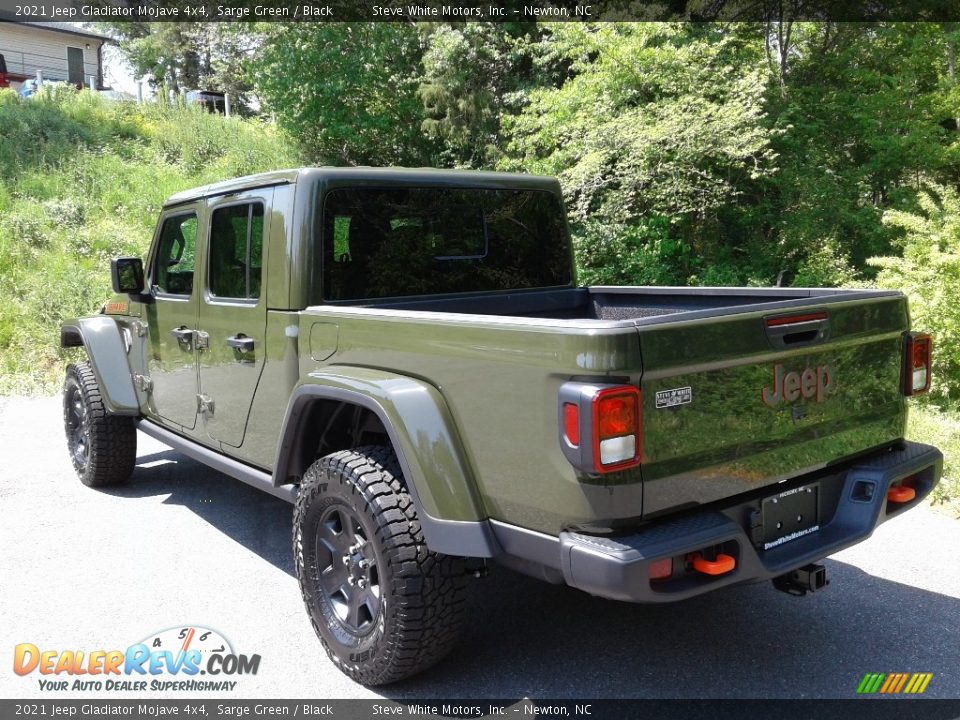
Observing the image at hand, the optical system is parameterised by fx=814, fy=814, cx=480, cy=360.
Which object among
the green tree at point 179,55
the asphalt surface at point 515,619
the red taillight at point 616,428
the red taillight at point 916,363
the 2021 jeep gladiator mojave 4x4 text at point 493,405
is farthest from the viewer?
the green tree at point 179,55

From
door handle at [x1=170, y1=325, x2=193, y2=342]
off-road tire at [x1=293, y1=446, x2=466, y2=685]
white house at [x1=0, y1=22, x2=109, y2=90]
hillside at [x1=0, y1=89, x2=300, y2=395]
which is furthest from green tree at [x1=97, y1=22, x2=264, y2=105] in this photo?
off-road tire at [x1=293, y1=446, x2=466, y2=685]

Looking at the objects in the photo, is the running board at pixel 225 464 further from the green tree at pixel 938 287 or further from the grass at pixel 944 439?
the green tree at pixel 938 287

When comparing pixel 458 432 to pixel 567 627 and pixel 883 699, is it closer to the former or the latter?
pixel 567 627

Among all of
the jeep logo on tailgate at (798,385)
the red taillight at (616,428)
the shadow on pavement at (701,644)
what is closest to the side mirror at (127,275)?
the shadow on pavement at (701,644)

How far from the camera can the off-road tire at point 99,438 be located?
17.3ft

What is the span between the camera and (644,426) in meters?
2.36

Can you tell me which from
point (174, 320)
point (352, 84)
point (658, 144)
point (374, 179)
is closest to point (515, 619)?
point (374, 179)

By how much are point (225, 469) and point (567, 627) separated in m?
1.81

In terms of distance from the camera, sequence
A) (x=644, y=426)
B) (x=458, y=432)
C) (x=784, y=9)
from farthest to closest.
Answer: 1. (x=784, y=9)
2. (x=458, y=432)
3. (x=644, y=426)

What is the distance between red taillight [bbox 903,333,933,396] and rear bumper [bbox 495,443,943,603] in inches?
12.1

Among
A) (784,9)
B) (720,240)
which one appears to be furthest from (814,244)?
(784,9)

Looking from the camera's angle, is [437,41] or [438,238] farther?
[437,41]

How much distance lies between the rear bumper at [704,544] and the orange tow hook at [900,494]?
0.7 inches

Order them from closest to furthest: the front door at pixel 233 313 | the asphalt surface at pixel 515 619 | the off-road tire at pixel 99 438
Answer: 1. the asphalt surface at pixel 515 619
2. the front door at pixel 233 313
3. the off-road tire at pixel 99 438
